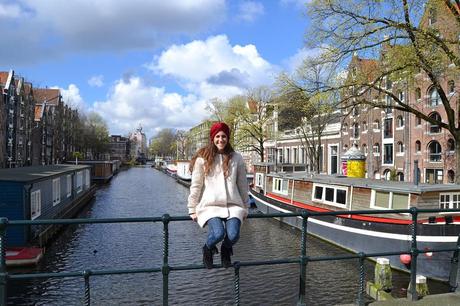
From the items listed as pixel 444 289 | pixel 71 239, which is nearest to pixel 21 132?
pixel 71 239

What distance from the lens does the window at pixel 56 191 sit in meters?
24.9

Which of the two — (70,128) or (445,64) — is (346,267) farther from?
(70,128)

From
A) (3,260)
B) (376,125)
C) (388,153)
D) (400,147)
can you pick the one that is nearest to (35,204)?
(3,260)

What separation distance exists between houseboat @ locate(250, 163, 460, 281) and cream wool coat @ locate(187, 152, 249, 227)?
28.8 ft

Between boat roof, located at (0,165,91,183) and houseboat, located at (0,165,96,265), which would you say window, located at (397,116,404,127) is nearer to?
boat roof, located at (0,165,91,183)

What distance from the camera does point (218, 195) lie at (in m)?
4.19

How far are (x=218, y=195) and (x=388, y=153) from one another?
137 feet

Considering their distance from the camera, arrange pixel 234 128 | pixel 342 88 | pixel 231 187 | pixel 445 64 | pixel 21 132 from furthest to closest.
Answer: pixel 21 132
pixel 234 128
pixel 342 88
pixel 445 64
pixel 231 187

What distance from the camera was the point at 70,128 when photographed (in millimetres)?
87125

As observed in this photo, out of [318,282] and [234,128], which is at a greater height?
[234,128]

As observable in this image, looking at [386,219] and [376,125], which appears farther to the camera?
[376,125]

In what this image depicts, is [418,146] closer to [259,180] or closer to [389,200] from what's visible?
[259,180]

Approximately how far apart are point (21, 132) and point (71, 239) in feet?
153

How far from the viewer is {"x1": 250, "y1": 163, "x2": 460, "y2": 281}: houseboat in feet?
48.0
